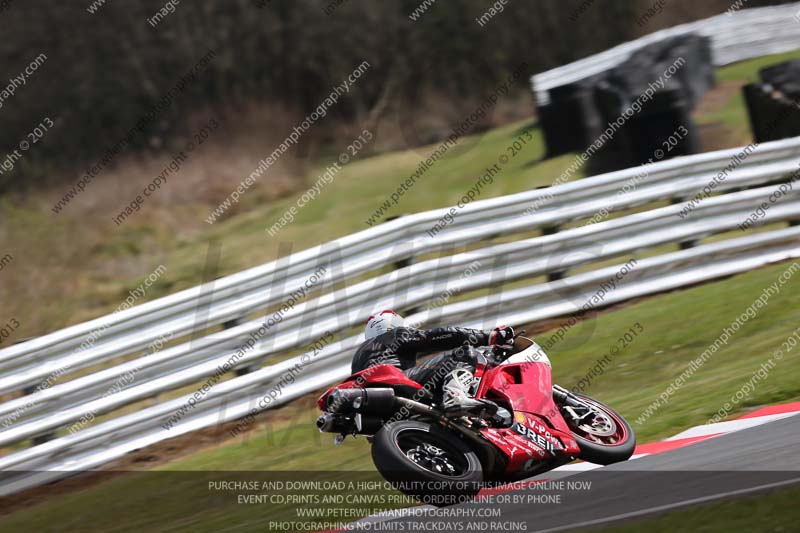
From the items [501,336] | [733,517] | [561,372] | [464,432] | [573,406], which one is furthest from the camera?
[561,372]

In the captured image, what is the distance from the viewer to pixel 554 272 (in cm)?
991

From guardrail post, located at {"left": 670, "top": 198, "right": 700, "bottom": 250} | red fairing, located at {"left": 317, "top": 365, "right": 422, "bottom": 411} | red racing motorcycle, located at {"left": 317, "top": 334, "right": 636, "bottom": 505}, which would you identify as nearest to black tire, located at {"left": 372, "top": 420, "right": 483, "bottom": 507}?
red racing motorcycle, located at {"left": 317, "top": 334, "right": 636, "bottom": 505}

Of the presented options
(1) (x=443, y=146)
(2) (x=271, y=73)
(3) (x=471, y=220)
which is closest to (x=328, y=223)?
(1) (x=443, y=146)

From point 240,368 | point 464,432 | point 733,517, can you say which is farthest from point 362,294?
point 733,517

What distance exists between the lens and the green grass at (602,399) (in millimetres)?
7020

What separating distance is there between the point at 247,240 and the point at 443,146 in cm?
395

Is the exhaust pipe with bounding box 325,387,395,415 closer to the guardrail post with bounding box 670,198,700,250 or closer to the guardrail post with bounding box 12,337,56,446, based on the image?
the guardrail post with bounding box 12,337,56,446

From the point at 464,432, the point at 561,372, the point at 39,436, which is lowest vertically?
the point at 561,372

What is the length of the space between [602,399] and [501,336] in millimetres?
2180

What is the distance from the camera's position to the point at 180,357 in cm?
896

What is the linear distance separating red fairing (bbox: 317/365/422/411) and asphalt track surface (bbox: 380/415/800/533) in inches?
29.3

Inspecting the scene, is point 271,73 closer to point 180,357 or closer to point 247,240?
point 247,240

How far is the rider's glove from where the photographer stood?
20.1 ft

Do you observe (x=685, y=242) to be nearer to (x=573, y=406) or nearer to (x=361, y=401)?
(x=573, y=406)
